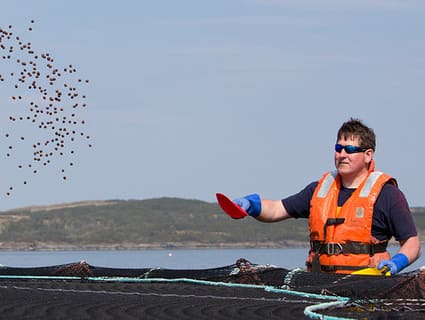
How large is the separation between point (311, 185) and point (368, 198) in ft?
3.58

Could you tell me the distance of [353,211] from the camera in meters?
15.4

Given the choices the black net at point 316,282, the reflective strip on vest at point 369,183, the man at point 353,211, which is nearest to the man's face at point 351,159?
the man at point 353,211

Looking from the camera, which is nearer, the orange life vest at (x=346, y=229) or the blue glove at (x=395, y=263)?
the blue glove at (x=395, y=263)

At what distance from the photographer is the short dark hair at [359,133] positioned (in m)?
15.5

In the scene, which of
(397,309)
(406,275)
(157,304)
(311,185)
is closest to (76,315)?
(157,304)

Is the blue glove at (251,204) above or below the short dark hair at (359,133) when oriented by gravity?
below

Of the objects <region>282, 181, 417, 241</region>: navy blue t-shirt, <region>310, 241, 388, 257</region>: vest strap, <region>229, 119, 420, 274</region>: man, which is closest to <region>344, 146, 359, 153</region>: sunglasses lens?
→ <region>229, 119, 420, 274</region>: man

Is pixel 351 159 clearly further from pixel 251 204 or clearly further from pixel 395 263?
pixel 395 263

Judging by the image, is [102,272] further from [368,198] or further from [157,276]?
[368,198]

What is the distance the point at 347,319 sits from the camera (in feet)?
37.3

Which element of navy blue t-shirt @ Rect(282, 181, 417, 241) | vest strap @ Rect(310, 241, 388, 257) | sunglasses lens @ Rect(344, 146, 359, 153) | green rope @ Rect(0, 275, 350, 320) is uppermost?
sunglasses lens @ Rect(344, 146, 359, 153)

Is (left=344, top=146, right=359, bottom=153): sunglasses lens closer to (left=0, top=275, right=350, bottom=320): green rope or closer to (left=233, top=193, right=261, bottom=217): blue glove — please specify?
(left=233, top=193, right=261, bottom=217): blue glove

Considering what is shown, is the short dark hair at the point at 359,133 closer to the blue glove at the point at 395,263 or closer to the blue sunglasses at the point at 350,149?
the blue sunglasses at the point at 350,149

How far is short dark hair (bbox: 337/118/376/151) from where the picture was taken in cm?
1555
